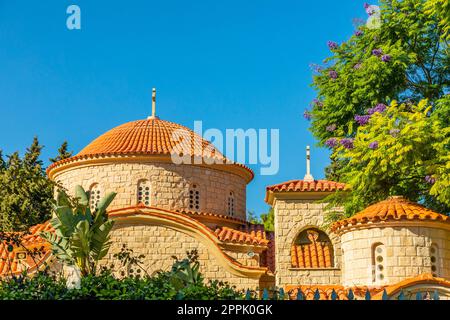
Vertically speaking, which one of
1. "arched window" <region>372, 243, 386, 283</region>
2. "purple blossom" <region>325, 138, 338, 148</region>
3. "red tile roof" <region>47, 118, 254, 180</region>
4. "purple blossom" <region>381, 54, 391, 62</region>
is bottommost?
"arched window" <region>372, 243, 386, 283</region>

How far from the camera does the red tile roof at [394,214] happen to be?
18.0 metres

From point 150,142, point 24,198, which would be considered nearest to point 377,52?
point 150,142

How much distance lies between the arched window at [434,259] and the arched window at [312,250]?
5360mm

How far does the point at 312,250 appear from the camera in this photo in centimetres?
2350

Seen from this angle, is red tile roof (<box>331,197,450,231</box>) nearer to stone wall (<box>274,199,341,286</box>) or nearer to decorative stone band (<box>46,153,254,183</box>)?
stone wall (<box>274,199,341,286</box>)

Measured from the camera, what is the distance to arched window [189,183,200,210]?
2469 centimetres

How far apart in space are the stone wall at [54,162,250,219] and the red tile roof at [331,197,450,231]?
6.93 meters

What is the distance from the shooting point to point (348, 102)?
72.4ft

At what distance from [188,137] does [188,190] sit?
3.12 m

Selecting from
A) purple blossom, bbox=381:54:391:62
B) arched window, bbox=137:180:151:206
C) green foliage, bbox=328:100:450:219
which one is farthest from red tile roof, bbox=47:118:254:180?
purple blossom, bbox=381:54:391:62

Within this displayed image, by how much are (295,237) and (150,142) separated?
6863mm

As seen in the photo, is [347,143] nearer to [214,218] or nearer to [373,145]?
[373,145]

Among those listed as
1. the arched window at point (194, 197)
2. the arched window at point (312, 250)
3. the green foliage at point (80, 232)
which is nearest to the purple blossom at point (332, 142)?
the arched window at point (312, 250)

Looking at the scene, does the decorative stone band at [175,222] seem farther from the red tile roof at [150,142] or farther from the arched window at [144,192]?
the red tile roof at [150,142]
